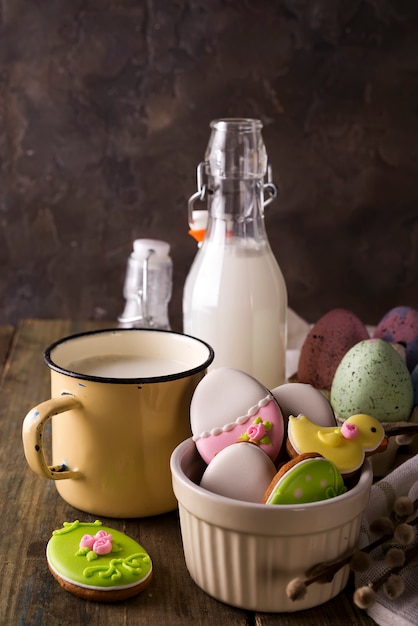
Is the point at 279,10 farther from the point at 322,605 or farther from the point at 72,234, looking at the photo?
the point at 322,605

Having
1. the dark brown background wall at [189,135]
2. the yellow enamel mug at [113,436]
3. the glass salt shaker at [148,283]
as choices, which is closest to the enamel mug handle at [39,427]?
the yellow enamel mug at [113,436]

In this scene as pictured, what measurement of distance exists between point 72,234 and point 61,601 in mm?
1329

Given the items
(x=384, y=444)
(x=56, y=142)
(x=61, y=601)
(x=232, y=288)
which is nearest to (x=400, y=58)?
(x=56, y=142)

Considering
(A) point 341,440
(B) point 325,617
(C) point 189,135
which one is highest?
(C) point 189,135

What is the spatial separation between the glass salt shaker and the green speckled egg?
0.33 m

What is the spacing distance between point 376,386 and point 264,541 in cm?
24

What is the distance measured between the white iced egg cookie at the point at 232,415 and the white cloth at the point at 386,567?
0.10 meters

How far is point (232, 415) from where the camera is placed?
2.00 ft

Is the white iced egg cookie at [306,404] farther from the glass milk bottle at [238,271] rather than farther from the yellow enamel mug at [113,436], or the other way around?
the glass milk bottle at [238,271]

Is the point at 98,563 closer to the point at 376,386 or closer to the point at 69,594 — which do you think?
the point at 69,594

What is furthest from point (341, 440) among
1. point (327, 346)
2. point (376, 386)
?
point (327, 346)

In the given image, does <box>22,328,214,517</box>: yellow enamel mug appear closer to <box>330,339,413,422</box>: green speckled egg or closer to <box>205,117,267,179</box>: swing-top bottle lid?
<box>330,339,413,422</box>: green speckled egg

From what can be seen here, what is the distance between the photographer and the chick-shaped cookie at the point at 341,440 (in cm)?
56

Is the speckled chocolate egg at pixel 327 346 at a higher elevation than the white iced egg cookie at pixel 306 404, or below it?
below
